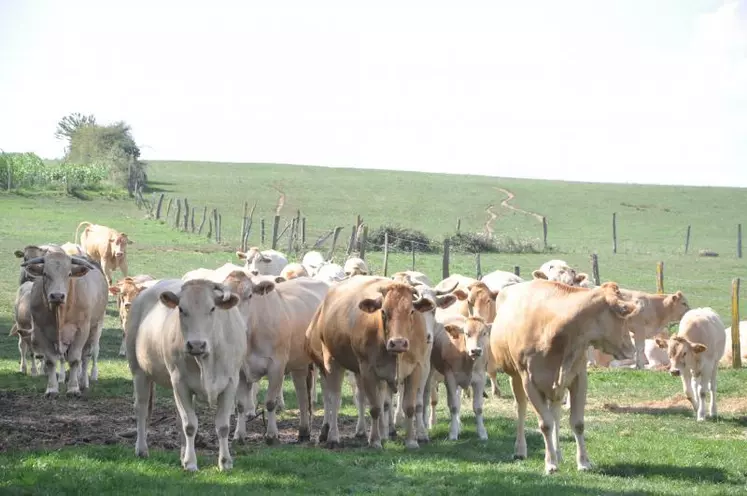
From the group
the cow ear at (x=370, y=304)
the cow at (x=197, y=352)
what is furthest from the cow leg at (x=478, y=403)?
the cow at (x=197, y=352)

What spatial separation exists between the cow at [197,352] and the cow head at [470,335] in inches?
138

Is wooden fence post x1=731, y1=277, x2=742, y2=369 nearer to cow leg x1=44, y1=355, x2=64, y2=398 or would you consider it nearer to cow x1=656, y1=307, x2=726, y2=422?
cow x1=656, y1=307, x2=726, y2=422

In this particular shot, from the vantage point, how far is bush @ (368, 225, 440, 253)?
48662mm

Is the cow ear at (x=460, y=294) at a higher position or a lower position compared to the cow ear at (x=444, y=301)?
lower

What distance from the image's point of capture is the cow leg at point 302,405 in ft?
43.9

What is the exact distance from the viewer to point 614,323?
10898 mm

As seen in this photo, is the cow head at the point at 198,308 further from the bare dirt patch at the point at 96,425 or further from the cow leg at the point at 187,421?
the bare dirt patch at the point at 96,425

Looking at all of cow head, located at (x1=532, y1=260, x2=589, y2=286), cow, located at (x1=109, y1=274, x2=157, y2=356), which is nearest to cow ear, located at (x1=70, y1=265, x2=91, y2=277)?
cow, located at (x1=109, y1=274, x2=157, y2=356)

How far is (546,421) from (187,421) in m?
3.65

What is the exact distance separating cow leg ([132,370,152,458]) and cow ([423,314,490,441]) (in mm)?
3703

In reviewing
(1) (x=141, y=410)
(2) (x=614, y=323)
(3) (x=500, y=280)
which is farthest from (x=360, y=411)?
(3) (x=500, y=280)

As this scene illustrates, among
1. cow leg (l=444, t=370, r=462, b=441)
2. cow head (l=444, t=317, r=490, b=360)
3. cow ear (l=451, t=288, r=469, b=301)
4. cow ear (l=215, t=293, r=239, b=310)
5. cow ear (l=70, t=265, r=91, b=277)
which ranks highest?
cow ear (l=215, t=293, r=239, b=310)

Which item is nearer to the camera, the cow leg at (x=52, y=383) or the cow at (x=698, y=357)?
the cow leg at (x=52, y=383)

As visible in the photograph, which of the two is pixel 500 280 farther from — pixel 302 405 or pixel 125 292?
pixel 302 405
